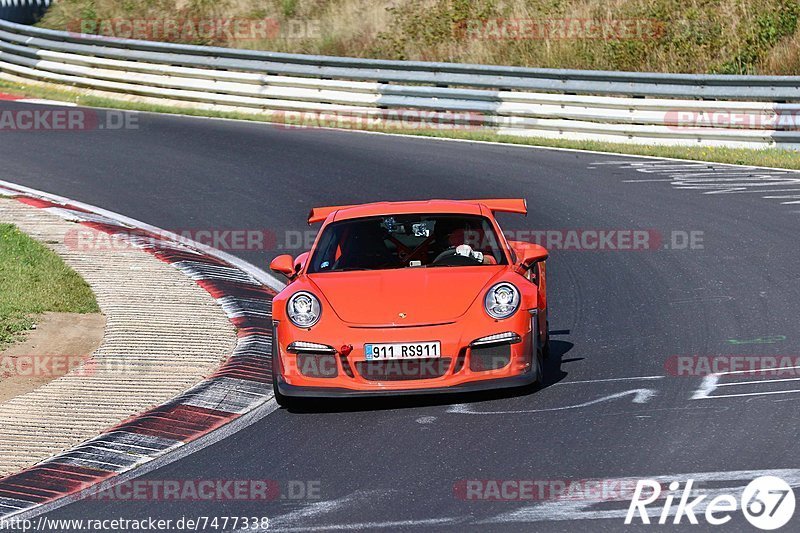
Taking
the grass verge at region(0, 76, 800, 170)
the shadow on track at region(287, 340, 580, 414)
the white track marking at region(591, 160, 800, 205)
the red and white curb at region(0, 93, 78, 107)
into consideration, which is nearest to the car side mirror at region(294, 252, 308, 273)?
the shadow on track at region(287, 340, 580, 414)

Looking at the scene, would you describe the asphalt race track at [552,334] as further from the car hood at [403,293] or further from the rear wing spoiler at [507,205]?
the rear wing spoiler at [507,205]

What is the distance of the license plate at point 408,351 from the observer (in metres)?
7.65

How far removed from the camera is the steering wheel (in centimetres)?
875

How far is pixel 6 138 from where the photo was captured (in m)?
20.4

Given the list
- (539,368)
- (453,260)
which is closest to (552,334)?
(453,260)

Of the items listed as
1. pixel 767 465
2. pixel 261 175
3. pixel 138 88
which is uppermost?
pixel 138 88

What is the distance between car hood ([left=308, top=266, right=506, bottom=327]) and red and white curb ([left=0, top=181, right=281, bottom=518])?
0.87 meters

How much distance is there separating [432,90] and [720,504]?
632 inches

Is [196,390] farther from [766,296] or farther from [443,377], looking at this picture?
[766,296]

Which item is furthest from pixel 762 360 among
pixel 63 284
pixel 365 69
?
pixel 365 69

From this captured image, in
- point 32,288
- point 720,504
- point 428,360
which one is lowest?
point 720,504

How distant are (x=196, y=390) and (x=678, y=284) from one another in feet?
15.3

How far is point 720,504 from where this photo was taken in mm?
5746

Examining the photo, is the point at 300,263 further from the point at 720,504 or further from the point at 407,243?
the point at 720,504
